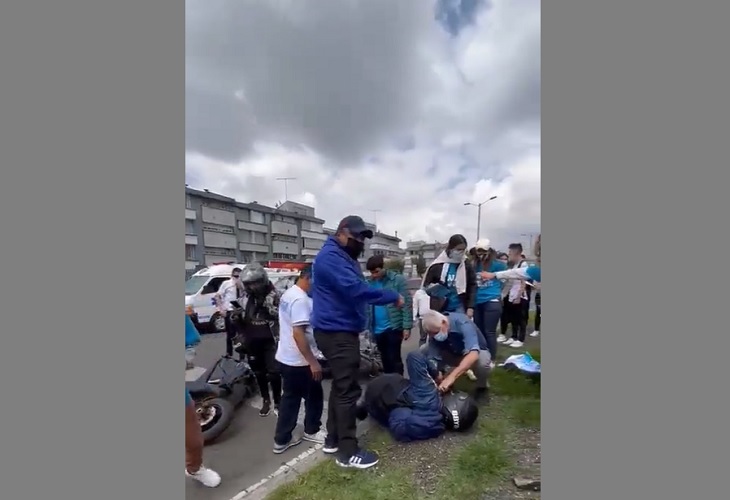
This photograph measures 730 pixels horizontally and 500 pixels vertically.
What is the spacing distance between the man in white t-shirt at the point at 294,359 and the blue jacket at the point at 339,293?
186 millimetres

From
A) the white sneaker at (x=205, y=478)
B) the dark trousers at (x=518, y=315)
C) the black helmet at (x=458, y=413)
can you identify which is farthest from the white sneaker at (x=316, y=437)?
the dark trousers at (x=518, y=315)

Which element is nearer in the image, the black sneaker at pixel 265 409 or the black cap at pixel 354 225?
the black cap at pixel 354 225

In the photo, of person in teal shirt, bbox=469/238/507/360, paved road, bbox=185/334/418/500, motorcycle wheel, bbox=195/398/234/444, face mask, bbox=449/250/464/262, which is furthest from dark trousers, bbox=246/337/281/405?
person in teal shirt, bbox=469/238/507/360

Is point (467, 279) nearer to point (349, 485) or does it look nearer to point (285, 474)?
point (349, 485)

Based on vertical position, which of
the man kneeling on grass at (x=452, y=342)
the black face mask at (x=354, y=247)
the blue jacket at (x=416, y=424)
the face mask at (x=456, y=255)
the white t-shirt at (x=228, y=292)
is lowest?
the blue jacket at (x=416, y=424)

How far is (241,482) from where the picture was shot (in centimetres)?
226

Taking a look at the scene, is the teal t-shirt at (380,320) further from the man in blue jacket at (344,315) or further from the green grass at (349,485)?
the green grass at (349,485)

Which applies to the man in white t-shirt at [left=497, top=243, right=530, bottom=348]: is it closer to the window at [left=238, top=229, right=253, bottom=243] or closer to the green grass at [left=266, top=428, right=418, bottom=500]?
the green grass at [left=266, top=428, right=418, bottom=500]

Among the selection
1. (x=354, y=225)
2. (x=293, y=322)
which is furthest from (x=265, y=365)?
(x=354, y=225)

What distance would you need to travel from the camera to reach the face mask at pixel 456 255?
130 inches

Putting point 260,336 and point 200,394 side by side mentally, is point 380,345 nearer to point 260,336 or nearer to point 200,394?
point 260,336

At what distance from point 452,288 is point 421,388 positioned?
1107 millimetres

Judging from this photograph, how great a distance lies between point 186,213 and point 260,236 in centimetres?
58

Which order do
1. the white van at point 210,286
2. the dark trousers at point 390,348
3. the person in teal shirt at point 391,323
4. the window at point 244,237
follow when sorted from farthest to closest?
the dark trousers at point 390,348 < the person in teal shirt at point 391,323 < the white van at point 210,286 < the window at point 244,237
